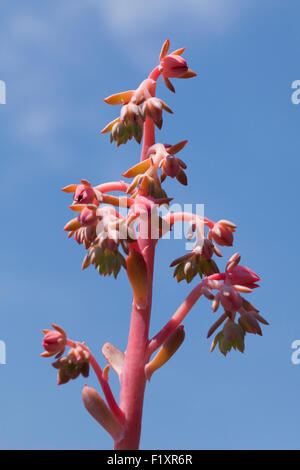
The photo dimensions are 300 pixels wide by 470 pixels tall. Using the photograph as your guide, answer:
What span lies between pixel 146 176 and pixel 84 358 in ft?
4.88

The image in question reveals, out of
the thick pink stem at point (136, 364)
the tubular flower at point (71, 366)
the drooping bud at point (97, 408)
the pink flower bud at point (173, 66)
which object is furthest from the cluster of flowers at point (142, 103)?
the drooping bud at point (97, 408)

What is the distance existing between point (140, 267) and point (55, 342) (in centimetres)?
86

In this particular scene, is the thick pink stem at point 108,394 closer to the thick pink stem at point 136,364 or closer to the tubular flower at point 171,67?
the thick pink stem at point 136,364

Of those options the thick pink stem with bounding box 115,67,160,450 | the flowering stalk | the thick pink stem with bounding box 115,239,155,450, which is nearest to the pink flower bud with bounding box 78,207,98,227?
the flowering stalk

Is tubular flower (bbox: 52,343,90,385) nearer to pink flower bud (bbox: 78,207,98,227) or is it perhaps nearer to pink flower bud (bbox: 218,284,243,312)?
pink flower bud (bbox: 78,207,98,227)

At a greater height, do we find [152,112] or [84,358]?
[152,112]

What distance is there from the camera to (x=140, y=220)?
486cm

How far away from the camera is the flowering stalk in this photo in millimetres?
4465

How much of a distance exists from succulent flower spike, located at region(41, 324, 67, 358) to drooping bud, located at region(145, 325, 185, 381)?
0.72 m

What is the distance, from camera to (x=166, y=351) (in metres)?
4.73

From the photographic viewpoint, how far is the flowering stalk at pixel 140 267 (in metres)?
4.46

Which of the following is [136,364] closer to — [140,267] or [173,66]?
[140,267]
